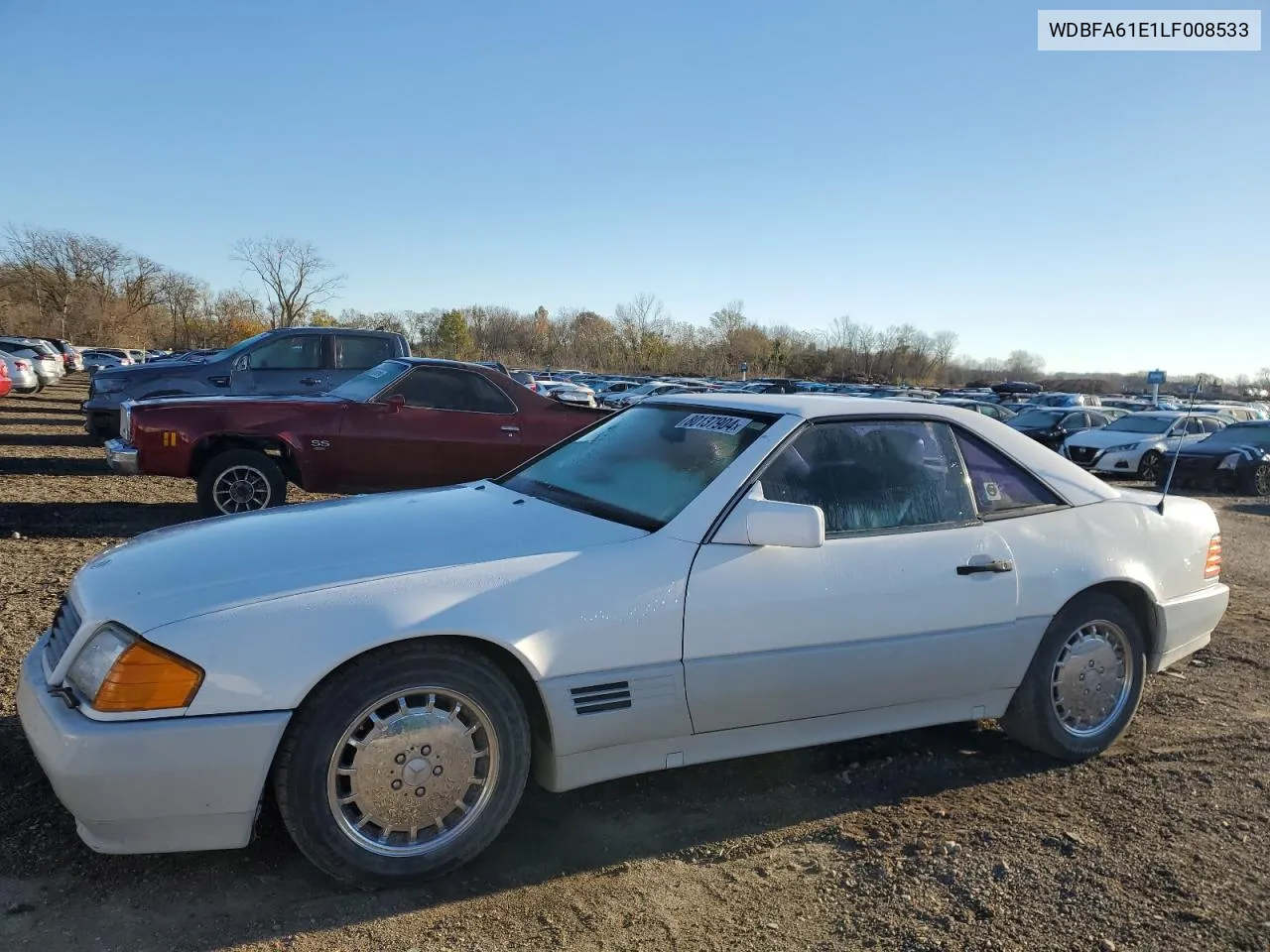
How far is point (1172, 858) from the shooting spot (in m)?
3.09

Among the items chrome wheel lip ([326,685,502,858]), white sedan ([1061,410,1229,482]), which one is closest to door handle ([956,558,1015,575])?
chrome wheel lip ([326,685,502,858])

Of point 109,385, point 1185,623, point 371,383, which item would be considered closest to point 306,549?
point 1185,623

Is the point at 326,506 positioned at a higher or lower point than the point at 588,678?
higher

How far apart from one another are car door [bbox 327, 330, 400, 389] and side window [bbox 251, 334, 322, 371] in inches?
9.7

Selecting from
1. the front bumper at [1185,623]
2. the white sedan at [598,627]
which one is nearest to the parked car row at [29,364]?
the white sedan at [598,627]

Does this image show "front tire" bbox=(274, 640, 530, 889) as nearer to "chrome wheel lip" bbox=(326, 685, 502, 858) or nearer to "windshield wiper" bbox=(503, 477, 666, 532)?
"chrome wheel lip" bbox=(326, 685, 502, 858)

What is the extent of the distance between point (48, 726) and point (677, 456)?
2240mm

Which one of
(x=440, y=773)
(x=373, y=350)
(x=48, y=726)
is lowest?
(x=440, y=773)

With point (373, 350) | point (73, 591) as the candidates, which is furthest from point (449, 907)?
point (373, 350)

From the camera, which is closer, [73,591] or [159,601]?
[159,601]

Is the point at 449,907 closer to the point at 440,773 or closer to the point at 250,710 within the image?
the point at 440,773

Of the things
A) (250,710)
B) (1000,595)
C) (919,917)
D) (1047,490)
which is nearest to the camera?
(250,710)

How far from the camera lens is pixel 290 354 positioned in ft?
36.7

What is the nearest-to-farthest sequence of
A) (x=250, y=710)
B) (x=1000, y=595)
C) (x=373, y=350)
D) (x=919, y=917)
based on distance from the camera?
(x=250, y=710) → (x=919, y=917) → (x=1000, y=595) → (x=373, y=350)
